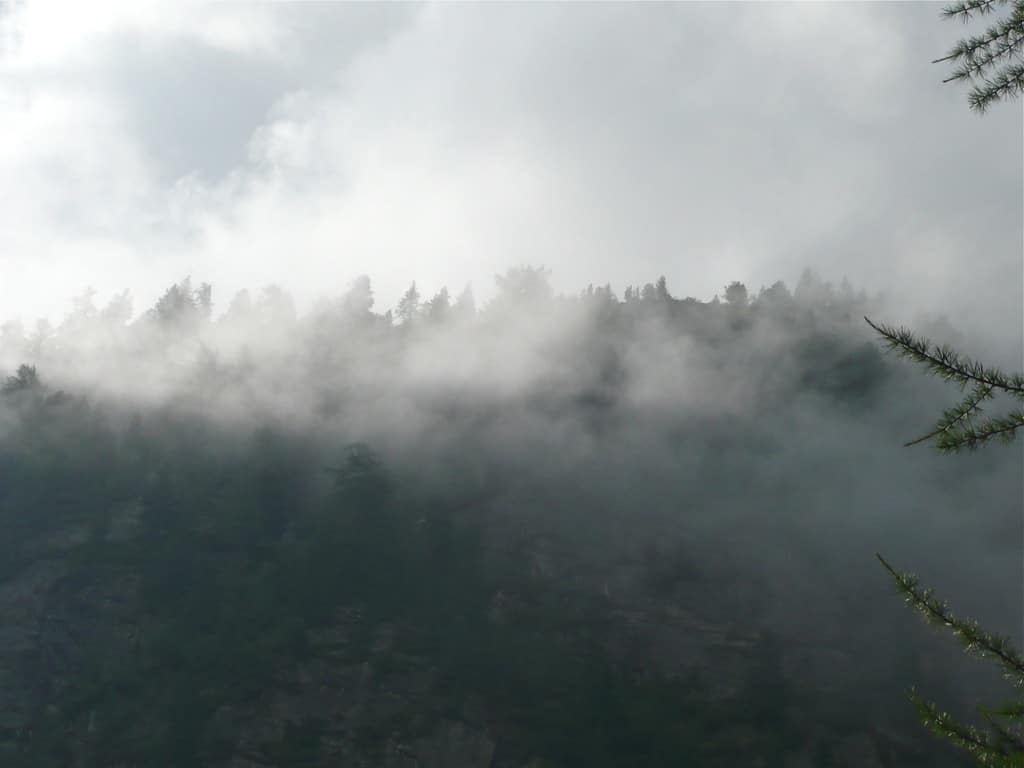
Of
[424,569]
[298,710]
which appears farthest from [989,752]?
[424,569]

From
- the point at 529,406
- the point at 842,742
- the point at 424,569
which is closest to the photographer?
the point at 842,742

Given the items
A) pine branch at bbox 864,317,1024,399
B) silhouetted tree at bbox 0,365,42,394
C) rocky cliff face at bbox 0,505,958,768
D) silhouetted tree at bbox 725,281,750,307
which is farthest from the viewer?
silhouetted tree at bbox 725,281,750,307

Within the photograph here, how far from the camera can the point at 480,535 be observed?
91.8 metres

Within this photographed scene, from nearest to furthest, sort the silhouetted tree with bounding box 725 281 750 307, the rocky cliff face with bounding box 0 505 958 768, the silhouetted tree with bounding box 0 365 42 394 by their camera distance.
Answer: the rocky cliff face with bounding box 0 505 958 768
the silhouetted tree with bounding box 0 365 42 394
the silhouetted tree with bounding box 725 281 750 307

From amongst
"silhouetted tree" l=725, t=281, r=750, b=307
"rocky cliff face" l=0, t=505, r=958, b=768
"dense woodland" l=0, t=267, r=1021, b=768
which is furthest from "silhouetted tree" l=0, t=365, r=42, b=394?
"silhouetted tree" l=725, t=281, r=750, b=307

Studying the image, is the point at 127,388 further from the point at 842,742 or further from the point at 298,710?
the point at 842,742

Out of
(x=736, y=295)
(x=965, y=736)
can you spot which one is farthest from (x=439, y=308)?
(x=965, y=736)

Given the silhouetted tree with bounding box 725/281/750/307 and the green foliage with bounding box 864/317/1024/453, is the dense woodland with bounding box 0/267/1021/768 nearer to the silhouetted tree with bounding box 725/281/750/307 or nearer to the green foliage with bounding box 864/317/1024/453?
the silhouetted tree with bounding box 725/281/750/307

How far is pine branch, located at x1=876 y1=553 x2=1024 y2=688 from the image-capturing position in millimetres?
6695

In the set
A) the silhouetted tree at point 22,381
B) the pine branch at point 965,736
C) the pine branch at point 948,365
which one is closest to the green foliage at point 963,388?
the pine branch at point 948,365

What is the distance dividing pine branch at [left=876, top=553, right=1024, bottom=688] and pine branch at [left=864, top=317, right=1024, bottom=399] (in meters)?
1.59

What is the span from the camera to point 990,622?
80125 millimetres

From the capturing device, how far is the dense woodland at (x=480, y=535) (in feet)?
234

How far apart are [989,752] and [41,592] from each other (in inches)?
3571
